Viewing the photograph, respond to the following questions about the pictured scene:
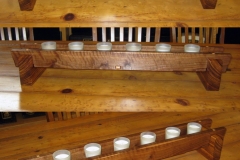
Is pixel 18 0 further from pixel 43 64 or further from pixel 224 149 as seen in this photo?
pixel 224 149

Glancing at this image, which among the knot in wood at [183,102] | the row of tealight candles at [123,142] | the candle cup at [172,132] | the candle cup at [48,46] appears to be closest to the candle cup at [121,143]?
the row of tealight candles at [123,142]

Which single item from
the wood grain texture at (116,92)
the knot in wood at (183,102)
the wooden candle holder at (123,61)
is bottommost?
the knot in wood at (183,102)

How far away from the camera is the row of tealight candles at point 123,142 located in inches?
38.9

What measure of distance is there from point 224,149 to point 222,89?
0.35 m

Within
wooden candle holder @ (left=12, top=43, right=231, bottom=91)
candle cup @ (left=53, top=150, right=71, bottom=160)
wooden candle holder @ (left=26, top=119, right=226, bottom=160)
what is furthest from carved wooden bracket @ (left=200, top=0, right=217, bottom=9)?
candle cup @ (left=53, top=150, right=71, bottom=160)

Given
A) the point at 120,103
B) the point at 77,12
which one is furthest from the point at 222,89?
the point at 77,12

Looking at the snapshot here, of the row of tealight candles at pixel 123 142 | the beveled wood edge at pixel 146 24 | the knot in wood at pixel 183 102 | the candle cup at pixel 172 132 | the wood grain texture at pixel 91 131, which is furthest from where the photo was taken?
the wood grain texture at pixel 91 131

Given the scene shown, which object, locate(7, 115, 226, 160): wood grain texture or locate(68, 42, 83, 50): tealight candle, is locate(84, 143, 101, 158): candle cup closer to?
locate(7, 115, 226, 160): wood grain texture

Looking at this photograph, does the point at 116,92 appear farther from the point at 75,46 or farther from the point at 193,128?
the point at 193,128

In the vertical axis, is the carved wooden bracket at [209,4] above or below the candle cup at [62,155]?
above

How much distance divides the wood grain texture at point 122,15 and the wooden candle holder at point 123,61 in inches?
7.2

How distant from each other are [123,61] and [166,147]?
0.30 meters

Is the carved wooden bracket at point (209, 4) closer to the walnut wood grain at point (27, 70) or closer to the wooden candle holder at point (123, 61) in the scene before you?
the wooden candle holder at point (123, 61)

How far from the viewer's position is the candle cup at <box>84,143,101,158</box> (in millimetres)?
997
